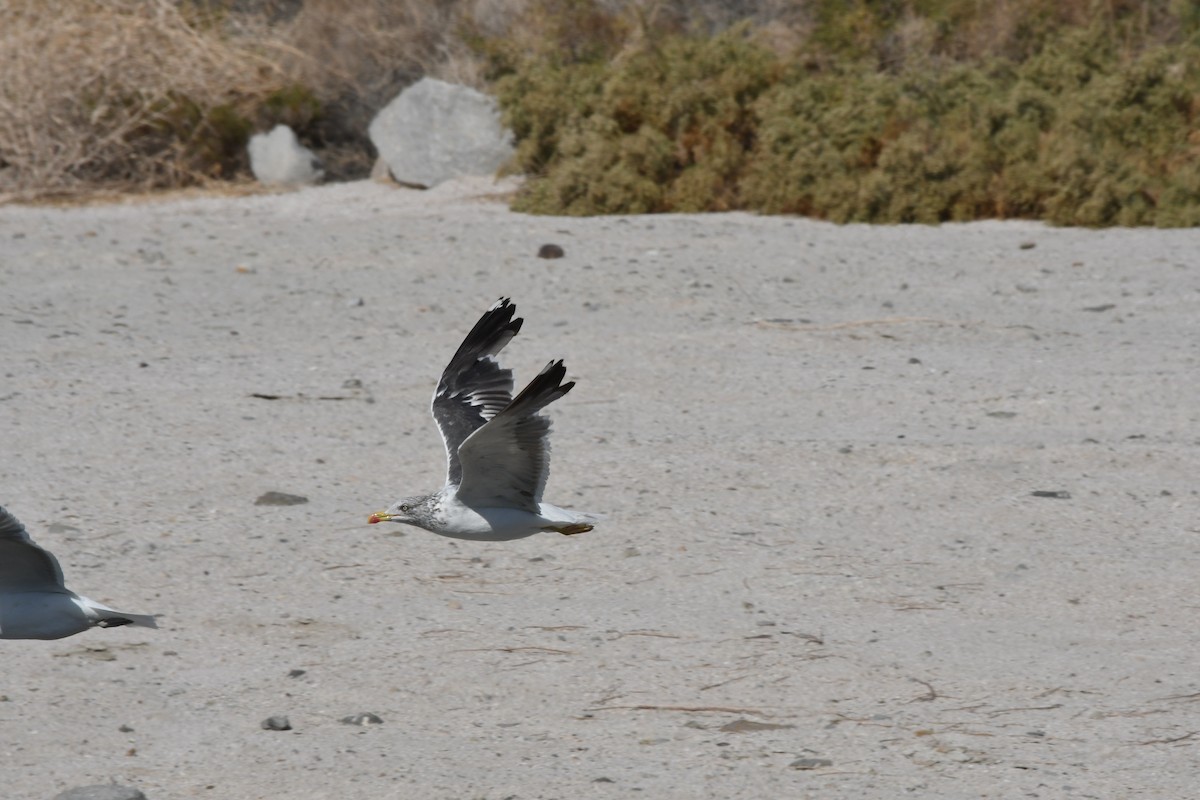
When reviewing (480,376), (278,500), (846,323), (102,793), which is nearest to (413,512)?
(480,376)

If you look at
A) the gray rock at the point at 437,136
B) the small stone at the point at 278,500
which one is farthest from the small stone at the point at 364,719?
the gray rock at the point at 437,136

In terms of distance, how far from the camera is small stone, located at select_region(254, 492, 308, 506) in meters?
6.95

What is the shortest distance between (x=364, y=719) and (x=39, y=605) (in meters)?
1.02

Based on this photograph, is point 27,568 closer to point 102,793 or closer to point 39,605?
point 39,605

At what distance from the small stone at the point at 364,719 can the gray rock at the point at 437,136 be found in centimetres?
838

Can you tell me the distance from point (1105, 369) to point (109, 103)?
7.85 m

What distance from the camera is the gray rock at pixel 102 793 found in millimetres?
4602

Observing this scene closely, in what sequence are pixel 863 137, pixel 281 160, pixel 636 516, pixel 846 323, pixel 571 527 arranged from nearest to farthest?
pixel 571 527, pixel 636 516, pixel 846 323, pixel 863 137, pixel 281 160

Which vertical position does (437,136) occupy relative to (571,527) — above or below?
above

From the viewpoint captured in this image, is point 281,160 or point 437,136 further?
→ point 281,160

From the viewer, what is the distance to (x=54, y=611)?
4.73m

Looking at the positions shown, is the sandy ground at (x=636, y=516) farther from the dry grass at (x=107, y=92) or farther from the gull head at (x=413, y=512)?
the dry grass at (x=107, y=92)

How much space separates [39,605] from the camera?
474cm

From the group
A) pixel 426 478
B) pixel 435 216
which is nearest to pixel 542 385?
pixel 426 478
